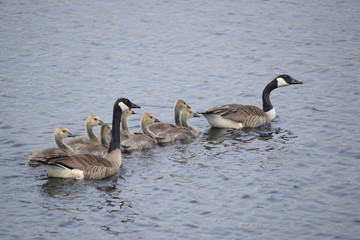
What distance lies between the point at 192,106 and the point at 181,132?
3.26 meters

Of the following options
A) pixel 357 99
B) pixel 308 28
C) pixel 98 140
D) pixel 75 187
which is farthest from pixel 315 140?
pixel 308 28

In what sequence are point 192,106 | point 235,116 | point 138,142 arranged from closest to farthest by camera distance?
point 138,142
point 235,116
point 192,106

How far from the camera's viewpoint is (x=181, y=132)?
15.9 m

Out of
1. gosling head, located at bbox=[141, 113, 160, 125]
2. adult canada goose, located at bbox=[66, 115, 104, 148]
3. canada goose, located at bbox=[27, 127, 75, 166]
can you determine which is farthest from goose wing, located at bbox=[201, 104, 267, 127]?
canada goose, located at bbox=[27, 127, 75, 166]

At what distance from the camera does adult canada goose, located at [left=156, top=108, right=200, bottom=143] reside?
51.4 ft

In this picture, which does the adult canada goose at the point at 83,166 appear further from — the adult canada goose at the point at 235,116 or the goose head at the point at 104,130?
the adult canada goose at the point at 235,116

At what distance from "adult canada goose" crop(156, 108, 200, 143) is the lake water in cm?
36

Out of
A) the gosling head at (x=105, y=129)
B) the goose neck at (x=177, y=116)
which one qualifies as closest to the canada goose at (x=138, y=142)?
the gosling head at (x=105, y=129)

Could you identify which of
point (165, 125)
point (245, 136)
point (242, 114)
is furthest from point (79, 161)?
point (242, 114)

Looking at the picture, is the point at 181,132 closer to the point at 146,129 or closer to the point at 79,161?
the point at 146,129

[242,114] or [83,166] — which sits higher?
[242,114]

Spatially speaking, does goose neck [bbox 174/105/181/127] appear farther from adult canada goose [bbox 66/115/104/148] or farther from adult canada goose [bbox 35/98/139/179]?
adult canada goose [bbox 35/98/139/179]

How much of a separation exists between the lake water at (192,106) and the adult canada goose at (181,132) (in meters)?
0.36

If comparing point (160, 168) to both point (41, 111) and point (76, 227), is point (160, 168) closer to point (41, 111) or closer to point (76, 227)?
point (76, 227)
